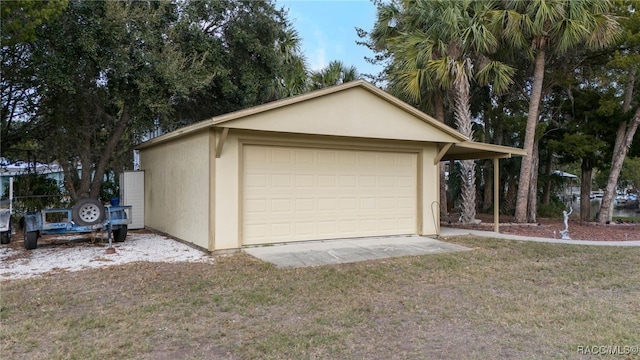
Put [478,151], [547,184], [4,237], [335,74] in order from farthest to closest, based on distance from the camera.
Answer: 1. [547,184]
2. [335,74]
3. [478,151]
4. [4,237]

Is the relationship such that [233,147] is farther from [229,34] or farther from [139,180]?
[229,34]

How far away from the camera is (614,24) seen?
11484 millimetres

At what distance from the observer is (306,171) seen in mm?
8594

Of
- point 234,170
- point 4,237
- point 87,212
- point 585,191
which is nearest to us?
point 234,170

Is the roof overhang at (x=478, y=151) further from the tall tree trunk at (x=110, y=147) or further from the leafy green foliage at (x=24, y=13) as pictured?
the tall tree trunk at (x=110, y=147)

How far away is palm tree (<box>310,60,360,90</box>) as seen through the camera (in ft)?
53.3

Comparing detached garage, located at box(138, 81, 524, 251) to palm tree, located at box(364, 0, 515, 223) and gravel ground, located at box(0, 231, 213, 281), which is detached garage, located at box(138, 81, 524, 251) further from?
palm tree, located at box(364, 0, 515, 223)

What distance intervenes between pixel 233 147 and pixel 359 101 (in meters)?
2.73

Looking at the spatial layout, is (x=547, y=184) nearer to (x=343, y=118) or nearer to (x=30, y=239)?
(x=343, y=118)

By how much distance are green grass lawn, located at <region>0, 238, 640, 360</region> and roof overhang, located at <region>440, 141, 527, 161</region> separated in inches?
147

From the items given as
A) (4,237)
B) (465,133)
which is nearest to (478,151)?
(465,133)

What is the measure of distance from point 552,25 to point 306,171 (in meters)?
8.51

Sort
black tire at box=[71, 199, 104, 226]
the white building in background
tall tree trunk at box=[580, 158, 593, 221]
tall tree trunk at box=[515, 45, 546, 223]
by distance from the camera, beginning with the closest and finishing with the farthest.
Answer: black tire at box=[71, 199, 104, 226] < tall tree trunk at box=[515, 45, 546, 223] < the white building in background < tall tree trunk at box=[580, 158, 593, 221]

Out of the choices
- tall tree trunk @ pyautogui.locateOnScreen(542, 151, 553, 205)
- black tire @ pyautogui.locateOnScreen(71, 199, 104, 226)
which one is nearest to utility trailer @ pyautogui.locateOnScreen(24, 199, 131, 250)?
black tire @ pyautogui.locateOnScreen(71, 199, 104, 226)
